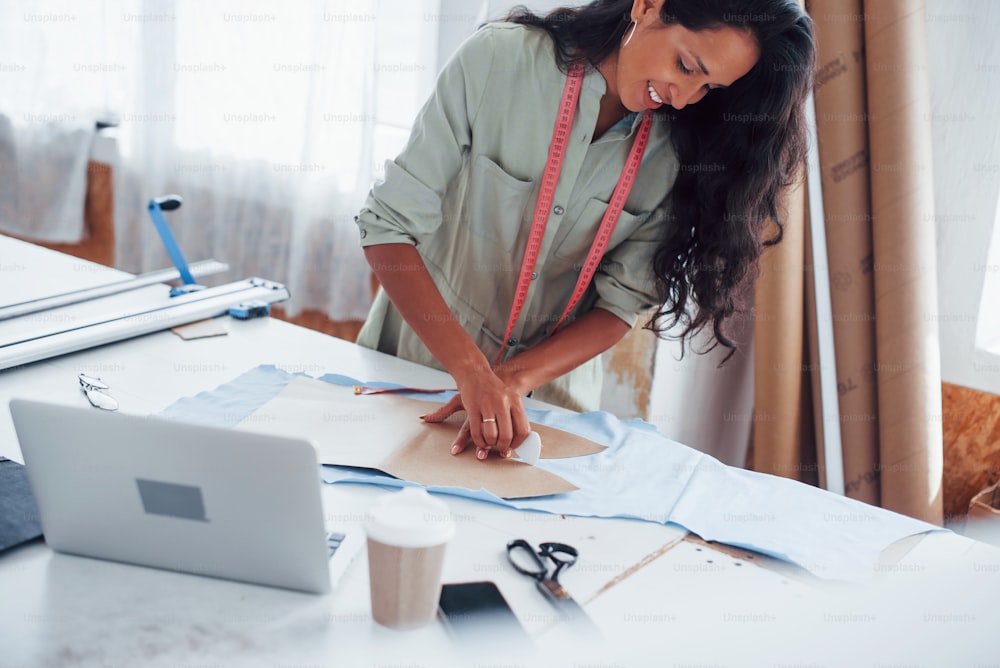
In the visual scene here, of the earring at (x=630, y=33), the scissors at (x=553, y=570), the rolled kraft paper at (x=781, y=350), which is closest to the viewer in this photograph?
the scissors at (x=553, y=570)

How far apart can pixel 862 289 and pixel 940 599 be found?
3.96 feet

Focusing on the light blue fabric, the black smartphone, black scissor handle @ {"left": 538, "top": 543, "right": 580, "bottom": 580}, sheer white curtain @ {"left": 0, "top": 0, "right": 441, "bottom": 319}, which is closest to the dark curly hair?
the light blue fabric

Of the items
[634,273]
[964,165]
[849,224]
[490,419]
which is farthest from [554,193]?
[964,165]

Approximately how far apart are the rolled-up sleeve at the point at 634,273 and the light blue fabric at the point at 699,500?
0.28 meters

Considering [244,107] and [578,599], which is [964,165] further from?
[244,107]

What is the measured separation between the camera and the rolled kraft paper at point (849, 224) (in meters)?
2.03

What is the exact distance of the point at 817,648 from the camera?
926 millimetres

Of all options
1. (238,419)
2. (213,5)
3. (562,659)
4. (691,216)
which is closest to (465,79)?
(691,216)

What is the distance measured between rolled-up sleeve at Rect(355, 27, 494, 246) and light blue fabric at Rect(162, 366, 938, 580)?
0.36m

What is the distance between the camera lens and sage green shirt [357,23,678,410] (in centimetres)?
146

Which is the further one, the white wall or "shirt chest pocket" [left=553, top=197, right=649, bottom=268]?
the white wall

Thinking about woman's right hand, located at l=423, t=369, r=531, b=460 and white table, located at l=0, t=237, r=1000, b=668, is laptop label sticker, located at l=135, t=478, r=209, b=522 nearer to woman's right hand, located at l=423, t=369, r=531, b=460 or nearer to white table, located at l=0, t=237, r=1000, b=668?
white table, located at l=0, t=237, r=1000, b=668

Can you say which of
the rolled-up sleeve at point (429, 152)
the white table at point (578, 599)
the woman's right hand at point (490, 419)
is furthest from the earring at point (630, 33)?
the white table at point (578, 599)

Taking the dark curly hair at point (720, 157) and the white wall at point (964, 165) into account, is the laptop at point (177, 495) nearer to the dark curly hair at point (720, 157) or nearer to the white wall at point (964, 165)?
the dark curly hair at point (720, 157)
